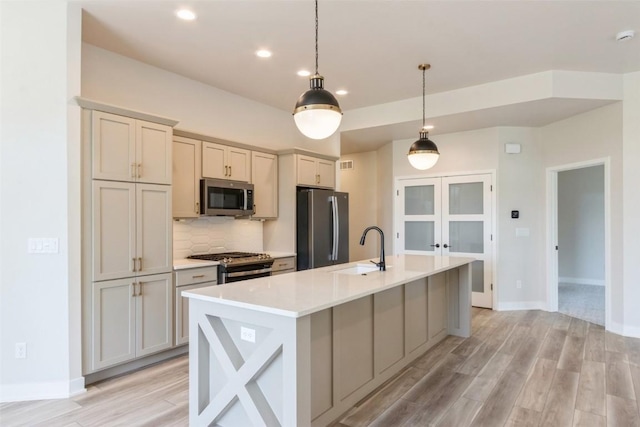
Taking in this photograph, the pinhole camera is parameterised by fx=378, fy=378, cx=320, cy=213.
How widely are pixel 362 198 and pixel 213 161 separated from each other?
3.64 m

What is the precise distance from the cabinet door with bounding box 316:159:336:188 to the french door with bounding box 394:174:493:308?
4.32ft

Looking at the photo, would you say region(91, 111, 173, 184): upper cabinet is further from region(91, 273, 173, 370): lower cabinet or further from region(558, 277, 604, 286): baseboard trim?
region(558, 277, 604, 286): baseboard trim

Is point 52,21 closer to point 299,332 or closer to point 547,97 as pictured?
point 299,332

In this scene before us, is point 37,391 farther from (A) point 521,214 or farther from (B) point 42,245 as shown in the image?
(A) point 521,214

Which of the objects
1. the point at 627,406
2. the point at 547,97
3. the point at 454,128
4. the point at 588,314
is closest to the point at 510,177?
the point at 454,128

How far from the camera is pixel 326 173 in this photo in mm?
5555

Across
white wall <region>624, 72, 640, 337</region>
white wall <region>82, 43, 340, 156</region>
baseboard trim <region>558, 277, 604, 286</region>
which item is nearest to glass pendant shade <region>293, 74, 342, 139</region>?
white wall <region>82, 43, 340, 156</region>

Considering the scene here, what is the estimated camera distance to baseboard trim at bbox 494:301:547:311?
18.1 feet

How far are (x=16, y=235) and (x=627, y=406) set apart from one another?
454 centimetres

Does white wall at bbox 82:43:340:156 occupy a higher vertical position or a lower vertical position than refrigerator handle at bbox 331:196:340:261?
higher

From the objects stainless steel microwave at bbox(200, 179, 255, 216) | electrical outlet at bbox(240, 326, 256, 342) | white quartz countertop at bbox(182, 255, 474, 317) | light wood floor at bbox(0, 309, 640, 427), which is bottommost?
light wood floor at bbox(0, 309, 640, 427)

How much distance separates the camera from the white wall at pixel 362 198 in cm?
709

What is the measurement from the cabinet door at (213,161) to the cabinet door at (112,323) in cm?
147

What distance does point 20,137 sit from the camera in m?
2.76
